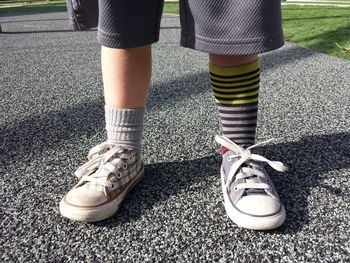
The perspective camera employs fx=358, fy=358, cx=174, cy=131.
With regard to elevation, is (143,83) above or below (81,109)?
above

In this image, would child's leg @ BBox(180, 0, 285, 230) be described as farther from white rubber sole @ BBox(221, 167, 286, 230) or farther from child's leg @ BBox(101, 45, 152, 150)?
child's leg @ BBox(101, 45, 152, 150)

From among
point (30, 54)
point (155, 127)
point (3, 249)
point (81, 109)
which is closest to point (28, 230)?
point (3, 249)

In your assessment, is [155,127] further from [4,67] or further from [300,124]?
[4,67]

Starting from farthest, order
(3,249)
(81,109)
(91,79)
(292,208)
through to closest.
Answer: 1. (91,79)
2. (81,109)
3. (292,208)
4. (3,249)

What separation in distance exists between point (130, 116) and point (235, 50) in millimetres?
278

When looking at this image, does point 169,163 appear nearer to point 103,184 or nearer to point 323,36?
point 103,184

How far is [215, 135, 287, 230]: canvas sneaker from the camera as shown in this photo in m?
0.66

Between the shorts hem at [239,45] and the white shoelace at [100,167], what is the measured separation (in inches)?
11.3

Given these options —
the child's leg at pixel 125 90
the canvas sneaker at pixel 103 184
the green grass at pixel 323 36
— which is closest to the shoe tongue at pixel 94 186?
the canvas sneaker at pixel 103 184

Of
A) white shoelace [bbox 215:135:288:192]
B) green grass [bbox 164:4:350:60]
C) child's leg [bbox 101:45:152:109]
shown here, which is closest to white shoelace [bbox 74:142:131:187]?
child's leg [bbox 101:45:152:109]

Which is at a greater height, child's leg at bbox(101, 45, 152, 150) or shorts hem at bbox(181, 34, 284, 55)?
shorts hem at bbox(181, 34, 284, 55)

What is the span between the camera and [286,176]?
860 mm

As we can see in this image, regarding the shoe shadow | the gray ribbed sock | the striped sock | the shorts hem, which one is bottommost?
the shoe shadow

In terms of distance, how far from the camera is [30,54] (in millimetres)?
2641
